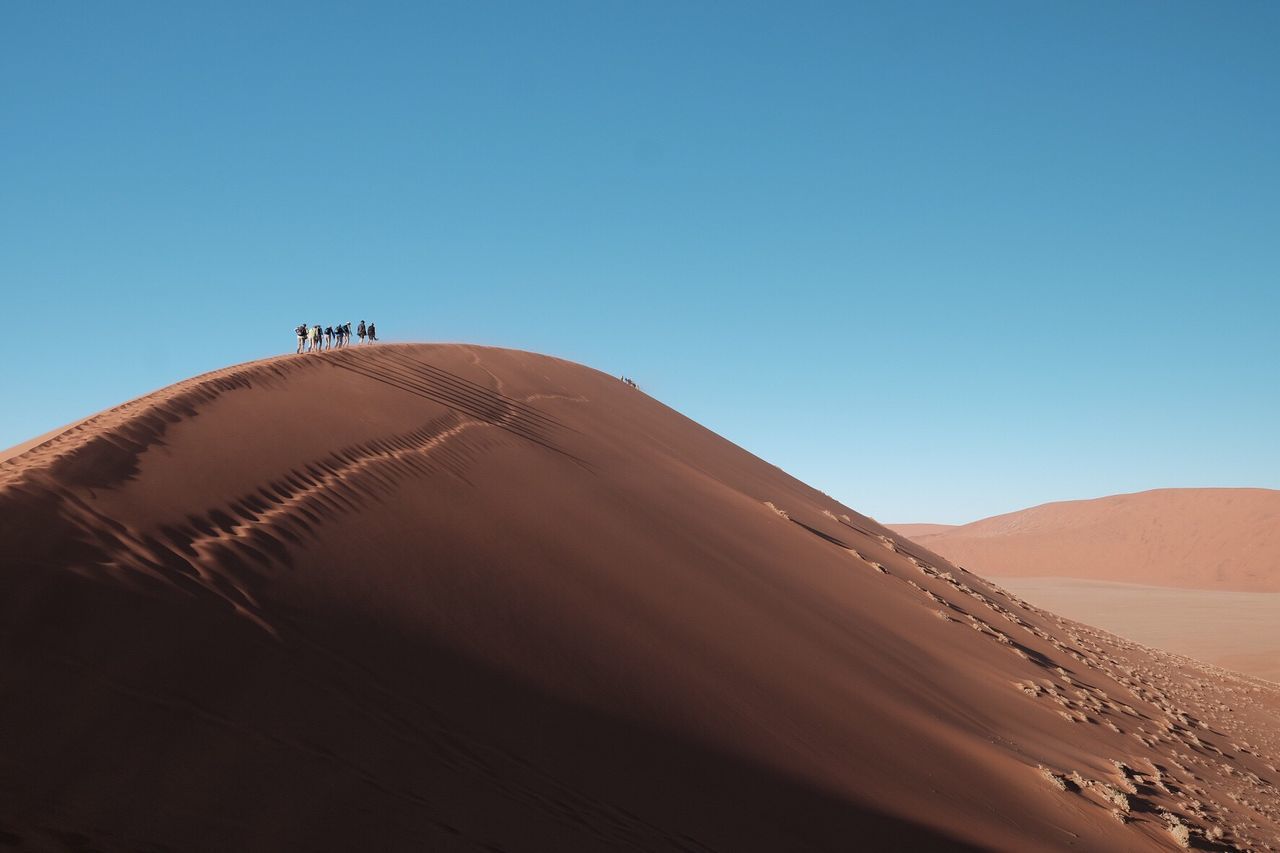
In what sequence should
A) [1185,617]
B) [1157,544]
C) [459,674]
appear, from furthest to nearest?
[1157,544] < [1185,617] < [459,674]

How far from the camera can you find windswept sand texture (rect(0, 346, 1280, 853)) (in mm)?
3918

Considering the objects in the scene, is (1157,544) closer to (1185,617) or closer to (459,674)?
(1185,617)

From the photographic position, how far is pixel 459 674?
17.3 feet

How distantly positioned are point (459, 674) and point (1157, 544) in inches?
2857

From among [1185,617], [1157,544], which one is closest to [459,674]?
[1185,617]

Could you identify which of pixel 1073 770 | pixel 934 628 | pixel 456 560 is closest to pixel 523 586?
pixel 456 560

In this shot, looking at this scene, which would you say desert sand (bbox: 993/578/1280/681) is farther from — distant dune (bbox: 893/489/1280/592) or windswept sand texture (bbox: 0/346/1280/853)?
windswept sand texture (bbox: 0/346/1280/853)

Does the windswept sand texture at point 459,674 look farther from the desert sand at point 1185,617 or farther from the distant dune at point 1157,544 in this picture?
the distant dune at point 1157,544

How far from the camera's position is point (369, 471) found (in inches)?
297

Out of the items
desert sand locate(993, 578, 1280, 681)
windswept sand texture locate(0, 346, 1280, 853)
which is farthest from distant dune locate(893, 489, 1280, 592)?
windswept sand texture locate(0, 346, 1280, 853)

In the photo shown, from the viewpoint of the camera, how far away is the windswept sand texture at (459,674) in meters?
3.92

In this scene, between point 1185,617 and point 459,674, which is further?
point 1185,617

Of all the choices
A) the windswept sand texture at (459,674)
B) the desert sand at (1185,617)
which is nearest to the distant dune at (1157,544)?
the desert sand at (1185,617)

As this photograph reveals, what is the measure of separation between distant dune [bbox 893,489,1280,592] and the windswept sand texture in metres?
55.2
